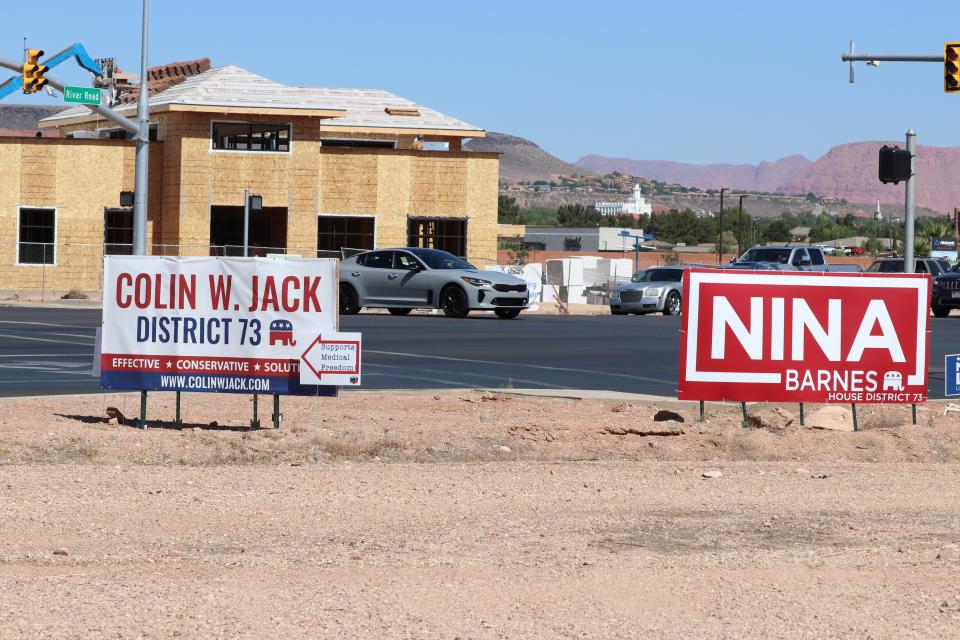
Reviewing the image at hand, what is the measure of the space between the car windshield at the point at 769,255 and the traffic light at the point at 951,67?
63.1 feet

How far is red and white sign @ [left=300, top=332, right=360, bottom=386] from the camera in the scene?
1352 centimetres

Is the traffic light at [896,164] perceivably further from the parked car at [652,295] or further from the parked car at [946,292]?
the parked car at [946,292]

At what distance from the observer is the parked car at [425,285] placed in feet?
112

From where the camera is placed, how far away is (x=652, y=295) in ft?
137

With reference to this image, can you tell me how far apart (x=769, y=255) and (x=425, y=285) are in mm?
15619

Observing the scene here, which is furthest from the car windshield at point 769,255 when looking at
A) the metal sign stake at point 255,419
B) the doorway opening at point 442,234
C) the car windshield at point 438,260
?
the metal sign stake at point 255,419

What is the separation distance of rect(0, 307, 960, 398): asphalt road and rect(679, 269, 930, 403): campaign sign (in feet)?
11.6

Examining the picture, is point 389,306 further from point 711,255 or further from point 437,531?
point 711,255

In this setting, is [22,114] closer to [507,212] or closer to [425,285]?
[507,212]

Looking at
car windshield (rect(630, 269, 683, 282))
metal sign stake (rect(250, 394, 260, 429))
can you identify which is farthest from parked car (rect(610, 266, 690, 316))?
metal sign stake (rect(250, 394, 260, 429))

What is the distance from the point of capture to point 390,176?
5209cm

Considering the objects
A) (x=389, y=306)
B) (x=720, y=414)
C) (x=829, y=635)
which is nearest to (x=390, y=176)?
(x=389, y=306)

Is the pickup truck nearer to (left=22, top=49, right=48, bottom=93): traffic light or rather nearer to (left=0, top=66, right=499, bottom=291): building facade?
(left=0, top=66, right=499, bottom=291): building facade

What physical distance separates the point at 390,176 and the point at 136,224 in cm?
1866
